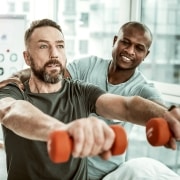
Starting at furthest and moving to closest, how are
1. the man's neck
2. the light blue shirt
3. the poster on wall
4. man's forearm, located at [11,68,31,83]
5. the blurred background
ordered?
the poster on wall, the blurred background, the man's neck, the light blue shirt, man's forearm, located at [11,68,31,83]

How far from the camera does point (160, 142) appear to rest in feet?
3.22

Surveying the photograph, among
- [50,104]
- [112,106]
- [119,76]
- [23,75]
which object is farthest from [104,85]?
[112,106]

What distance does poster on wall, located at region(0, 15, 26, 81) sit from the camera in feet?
12.0

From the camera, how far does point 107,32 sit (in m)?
3.61

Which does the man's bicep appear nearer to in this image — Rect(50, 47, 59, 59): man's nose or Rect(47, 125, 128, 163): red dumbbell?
Rect(50, 47, 59, 59): man's nose

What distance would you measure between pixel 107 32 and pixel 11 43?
38.9 inches

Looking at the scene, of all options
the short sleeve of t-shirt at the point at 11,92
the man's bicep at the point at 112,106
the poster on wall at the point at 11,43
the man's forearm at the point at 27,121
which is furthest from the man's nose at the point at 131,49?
the poster on wall at the point at 11,43

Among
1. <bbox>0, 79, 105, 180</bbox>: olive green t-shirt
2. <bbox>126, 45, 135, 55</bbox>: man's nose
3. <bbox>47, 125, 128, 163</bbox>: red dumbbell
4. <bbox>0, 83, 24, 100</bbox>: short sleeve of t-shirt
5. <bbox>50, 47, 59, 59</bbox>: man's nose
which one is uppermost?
<bbox>50, 47, 59, 59</bbox>: man's nose

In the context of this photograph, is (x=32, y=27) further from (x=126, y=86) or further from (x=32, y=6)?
(x=32, y=6)

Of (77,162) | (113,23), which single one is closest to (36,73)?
(77,162)

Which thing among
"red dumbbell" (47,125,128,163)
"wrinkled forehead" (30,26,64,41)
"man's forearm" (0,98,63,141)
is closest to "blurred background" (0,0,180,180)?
"wrinkled forehead" (30,26,64,41)

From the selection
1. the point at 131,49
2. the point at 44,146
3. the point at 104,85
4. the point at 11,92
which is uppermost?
the point at 131,49

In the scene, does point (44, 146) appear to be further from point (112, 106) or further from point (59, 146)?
point (59, 146)

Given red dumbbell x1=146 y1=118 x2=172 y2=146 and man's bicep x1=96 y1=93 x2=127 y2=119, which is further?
man's bicep x1=96 y1=93 x2=127 y2=119
